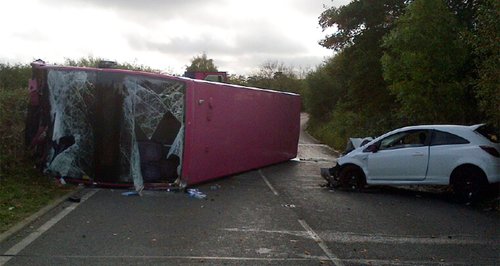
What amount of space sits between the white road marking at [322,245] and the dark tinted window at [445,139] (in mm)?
4313

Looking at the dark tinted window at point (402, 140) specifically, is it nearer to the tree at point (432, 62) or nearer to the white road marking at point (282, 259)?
the tree at point (432, 62)

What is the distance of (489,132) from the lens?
11.9 m

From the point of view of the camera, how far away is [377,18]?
77.6 ft

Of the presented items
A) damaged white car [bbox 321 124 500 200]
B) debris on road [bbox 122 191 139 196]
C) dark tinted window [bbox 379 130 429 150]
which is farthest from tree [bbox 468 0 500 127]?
debris on road [bbox 122 191 139 196]

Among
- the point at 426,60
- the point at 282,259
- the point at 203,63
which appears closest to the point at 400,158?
the point at 426,60

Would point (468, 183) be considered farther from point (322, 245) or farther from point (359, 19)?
point (359, 19)

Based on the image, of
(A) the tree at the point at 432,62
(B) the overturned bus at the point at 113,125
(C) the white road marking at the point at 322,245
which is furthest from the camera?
(A) the tree at the point at 432,62

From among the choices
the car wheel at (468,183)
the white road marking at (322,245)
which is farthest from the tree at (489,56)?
the white road marking at (322,245)

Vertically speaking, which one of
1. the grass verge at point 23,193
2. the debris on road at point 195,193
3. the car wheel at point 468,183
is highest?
the car wheel at point 468,183

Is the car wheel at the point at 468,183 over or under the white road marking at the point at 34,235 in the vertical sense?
over

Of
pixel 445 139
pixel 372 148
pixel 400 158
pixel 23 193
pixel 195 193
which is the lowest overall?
pixel 195 193

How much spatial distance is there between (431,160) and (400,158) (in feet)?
2.32

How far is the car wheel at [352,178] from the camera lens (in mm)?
13516

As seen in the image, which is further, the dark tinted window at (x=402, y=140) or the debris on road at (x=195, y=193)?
the dark tinted window at (x=402, y=140)
